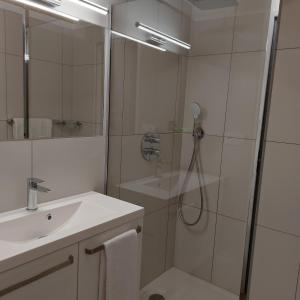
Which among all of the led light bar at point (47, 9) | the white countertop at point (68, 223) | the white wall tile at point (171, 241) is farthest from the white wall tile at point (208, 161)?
the led light bar at point (47, 9)

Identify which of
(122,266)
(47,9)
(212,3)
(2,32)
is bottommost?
(122,266)

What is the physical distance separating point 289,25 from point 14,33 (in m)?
1.41

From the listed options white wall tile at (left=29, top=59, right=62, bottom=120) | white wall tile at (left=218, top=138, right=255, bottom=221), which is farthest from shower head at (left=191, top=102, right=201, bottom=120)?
white wall tile at (left=29, top=59, right=62, bottom=120)

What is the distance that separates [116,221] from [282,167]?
3.31 ft

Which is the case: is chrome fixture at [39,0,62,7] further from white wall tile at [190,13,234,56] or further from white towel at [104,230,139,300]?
white towel at [104,230,139,300]

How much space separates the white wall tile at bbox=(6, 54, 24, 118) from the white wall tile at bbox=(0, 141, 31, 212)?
0.15m

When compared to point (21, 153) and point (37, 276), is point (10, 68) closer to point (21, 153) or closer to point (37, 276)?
point (21, 153)

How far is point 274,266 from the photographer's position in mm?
1763

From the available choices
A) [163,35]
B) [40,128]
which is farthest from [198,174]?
[40,128]

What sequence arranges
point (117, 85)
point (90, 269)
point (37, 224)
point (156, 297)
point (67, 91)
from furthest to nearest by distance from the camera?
point (156, 297)
point (117, 85)
point (67, 91)
point (37, 224)
point (90, 269)

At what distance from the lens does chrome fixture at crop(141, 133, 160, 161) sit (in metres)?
1.86

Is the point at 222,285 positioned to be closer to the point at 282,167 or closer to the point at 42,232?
the point at 282,167

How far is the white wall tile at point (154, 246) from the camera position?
1.90 meters

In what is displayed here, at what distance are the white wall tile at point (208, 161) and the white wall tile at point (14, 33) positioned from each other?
→ 1.06 meters
